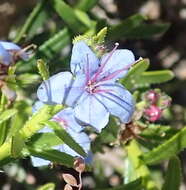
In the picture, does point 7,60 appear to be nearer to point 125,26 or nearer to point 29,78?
point 29,78

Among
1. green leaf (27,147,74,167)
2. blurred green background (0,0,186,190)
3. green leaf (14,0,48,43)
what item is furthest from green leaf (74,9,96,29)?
green leaf (27,147,74,167)

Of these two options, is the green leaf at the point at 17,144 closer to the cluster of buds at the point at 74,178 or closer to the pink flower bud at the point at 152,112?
the cluster of buds at the point at 74,178

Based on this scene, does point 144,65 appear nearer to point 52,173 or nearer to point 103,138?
point 103,138

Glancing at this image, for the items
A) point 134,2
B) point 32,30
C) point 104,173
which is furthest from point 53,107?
point 134,2

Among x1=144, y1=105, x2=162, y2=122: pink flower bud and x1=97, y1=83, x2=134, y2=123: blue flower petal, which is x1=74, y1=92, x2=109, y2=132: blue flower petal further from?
x1=144, y1=105, x2=162, y2=122: pink flower bud

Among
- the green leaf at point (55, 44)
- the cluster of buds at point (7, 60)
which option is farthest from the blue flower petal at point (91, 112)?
the green leaf at point (55, 44)

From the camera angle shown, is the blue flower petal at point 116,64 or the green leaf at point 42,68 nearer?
the green leaf at point 42,68
